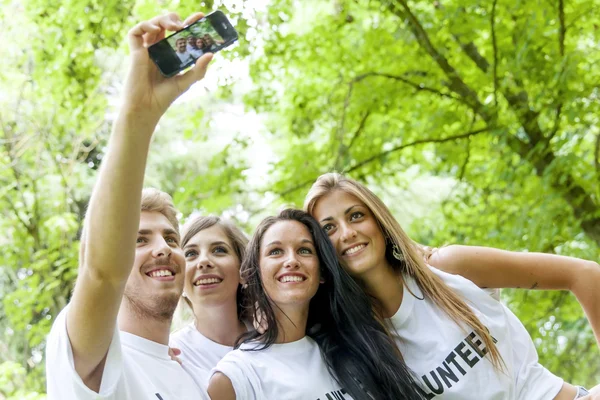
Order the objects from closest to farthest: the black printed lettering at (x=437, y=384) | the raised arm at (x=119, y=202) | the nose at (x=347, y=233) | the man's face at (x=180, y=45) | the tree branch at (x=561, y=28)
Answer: the raised arm at (x=119, y=202) → the man's face at (x=180, y=45) → the black printed lettering at (x=437, y=384) → the nose at (x=347, y=233) → the tree branch at (x=561, y=28)

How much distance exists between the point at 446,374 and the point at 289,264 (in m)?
0.67

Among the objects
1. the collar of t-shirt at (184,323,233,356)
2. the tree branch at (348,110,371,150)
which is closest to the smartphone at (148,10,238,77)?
the collar of t-shirt at (184,323,233,356)

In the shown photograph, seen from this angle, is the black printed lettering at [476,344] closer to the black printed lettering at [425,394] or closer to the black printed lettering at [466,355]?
the black printed lettering at [466,355]

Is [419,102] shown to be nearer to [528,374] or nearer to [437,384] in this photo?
[528,374]

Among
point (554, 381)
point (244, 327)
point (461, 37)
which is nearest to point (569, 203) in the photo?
point (461, 37)

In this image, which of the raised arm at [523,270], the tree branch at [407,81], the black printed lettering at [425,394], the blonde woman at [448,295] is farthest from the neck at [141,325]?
the tree branch at [407,81]

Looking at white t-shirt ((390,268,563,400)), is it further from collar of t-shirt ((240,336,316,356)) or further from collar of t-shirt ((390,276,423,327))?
collar of t-shirt ((240,336,316,356))

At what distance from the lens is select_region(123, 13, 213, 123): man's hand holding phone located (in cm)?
151

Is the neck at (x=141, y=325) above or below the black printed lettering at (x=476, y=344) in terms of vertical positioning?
above

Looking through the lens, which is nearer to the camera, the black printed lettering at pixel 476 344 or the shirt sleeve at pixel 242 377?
the shirt sleeve at pixel 242 377

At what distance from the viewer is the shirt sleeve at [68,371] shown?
160cm

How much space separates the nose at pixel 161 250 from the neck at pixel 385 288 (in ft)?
2.83

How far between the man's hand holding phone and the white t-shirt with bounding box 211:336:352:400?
41.7 inches

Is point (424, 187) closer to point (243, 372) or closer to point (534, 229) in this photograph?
point (534, 229)
